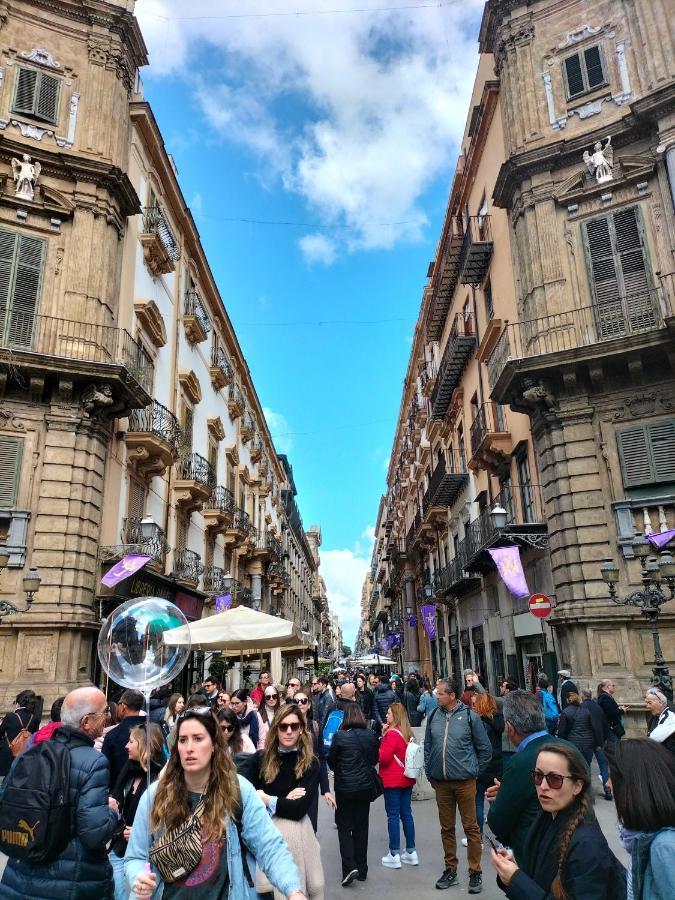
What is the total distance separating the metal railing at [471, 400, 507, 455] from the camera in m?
19.5

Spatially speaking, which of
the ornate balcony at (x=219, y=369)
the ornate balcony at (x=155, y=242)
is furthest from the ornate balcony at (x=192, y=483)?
the ornate balcony at (x=155, y=242)

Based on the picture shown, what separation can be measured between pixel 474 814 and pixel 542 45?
18.2 m

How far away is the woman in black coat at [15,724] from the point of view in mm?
6555

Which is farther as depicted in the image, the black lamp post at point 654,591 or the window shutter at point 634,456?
the window shutter at point 634,456

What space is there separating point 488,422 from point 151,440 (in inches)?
402

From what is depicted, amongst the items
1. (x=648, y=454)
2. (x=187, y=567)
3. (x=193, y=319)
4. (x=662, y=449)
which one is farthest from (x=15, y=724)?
(x=193, y=319)

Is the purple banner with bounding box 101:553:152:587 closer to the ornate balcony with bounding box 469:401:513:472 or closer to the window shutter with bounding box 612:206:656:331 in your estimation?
the ornate balcony with bounding box 469:401:513:472

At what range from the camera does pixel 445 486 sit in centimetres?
2644

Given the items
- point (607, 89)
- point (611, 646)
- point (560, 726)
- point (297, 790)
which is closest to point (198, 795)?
point (297, 790)

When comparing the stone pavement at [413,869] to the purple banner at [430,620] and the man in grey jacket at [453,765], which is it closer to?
the man in grey jacket at [453,765]

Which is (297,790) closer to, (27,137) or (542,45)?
(27,137)

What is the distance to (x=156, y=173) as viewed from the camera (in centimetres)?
2095

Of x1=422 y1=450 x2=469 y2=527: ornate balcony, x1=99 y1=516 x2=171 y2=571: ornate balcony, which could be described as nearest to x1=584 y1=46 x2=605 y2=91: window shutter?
x1=422 y1=450 x2=469 y2=527: ornate balcony

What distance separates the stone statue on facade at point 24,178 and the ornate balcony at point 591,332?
11.7m
